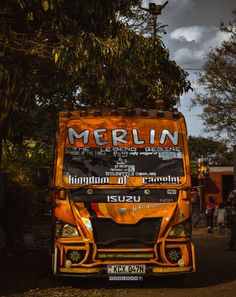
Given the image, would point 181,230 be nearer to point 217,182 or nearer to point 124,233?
point 124,233

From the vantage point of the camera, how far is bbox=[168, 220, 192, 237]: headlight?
8883mm

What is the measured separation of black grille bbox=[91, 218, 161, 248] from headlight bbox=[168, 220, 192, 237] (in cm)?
25

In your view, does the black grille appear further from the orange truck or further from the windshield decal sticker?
the windshield decal sticker

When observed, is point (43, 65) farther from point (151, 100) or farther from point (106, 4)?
point (151, 100)

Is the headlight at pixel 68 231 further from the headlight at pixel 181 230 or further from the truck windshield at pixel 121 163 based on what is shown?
the headlight at pixel 181 230

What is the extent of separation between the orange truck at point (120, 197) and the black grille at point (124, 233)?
2 centimetres

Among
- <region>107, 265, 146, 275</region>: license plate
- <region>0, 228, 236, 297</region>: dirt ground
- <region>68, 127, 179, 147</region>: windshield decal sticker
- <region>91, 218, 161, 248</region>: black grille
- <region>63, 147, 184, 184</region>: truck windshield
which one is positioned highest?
<region>68, 127, 179, 147</region>: windshield decal sticker

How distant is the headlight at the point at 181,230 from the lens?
8883 millimetres

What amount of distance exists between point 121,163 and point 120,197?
62 cm

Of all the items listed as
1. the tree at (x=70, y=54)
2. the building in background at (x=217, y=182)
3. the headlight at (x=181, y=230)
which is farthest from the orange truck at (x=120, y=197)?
the building in background at (x=217, y=182)

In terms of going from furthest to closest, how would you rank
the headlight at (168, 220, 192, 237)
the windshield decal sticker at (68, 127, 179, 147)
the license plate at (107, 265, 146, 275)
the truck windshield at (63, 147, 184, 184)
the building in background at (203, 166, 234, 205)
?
the building in background at (203, 166, 234, 205), the windshield decal sticker at (68, 127, 179, 147), the truck windshield at (63, 147, 184, 184), the headlight at (168, 220, 192, 237), the license plate at (107, 265, 146, 275)

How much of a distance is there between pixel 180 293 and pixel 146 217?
1314mm

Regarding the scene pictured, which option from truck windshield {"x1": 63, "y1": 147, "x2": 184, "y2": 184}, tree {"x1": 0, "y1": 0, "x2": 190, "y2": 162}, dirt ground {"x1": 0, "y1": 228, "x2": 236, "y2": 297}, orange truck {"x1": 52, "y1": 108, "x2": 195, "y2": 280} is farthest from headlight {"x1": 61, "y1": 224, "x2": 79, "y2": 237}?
tree {"x1": 0, "y1": 0, "x2": 190, "y2": 162}

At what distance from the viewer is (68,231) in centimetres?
879
